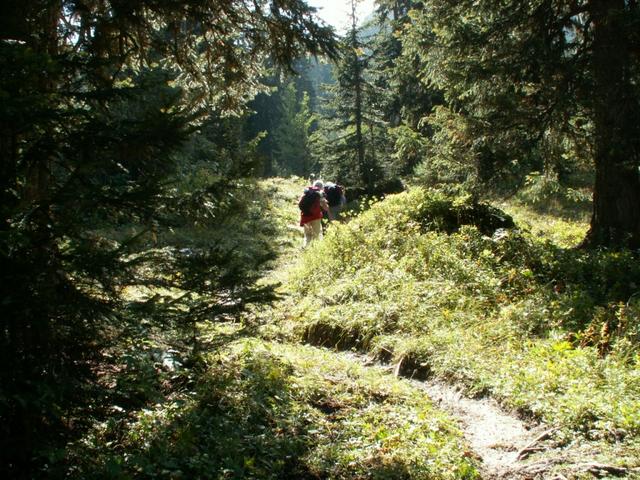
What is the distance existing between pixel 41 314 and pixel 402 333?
19.4ft

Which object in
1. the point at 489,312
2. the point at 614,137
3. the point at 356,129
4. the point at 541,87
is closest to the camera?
the point at 489,312

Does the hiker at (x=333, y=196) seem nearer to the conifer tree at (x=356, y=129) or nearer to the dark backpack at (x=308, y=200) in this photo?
the dark backpack at (x=308, y=200)

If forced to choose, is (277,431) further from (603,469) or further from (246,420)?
(603,469)

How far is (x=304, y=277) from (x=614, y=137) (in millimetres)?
6531

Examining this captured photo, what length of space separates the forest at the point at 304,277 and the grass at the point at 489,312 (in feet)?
0.12

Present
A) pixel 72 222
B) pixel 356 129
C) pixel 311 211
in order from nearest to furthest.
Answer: pixel 72 222
pixel 311 211
pixel 356 129

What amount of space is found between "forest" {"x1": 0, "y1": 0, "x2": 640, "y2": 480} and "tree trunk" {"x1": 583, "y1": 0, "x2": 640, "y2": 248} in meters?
0.04

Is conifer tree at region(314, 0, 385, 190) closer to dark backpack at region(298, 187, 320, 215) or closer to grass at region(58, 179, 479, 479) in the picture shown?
dark backpack at region(298, 187, 320, 215)

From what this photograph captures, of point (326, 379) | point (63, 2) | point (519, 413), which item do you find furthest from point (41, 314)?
point (519, 413)

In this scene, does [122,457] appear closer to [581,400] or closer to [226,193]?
[226,193]

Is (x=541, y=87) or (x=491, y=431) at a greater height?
(x=541, y=87)

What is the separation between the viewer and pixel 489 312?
8.18 meters

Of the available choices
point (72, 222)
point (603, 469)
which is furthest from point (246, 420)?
point (603, 469)

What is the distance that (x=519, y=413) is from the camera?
5.76 meters
